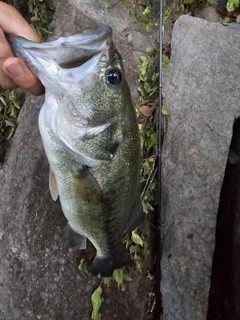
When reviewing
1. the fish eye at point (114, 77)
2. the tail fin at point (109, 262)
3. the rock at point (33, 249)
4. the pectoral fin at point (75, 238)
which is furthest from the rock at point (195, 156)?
the fish eye at point (114, 77)

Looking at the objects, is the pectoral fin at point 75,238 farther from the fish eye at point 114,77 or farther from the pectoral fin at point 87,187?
the fish eye at point 114,77

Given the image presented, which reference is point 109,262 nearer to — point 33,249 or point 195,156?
point 33,249

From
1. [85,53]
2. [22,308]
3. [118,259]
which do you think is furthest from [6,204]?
[85,53]

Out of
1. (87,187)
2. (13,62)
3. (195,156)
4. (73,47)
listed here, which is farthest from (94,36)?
(195,156)

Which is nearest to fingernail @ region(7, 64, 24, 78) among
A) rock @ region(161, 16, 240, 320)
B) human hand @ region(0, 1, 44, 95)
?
human hand @ region(0, 1, 44, 95)

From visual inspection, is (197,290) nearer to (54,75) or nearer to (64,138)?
(64,138)
